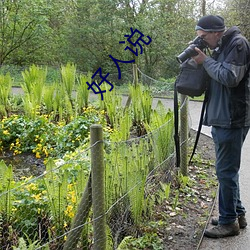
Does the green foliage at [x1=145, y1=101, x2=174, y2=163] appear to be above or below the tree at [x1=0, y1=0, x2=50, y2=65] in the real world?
below

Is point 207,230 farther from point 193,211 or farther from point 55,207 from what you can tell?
point 55,207

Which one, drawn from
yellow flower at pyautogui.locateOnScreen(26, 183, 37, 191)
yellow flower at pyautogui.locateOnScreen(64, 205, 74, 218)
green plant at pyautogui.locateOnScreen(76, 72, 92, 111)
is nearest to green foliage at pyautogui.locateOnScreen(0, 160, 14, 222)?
yellow flower at pyautogui.locateOnScreen(26, 183, 37, 191)

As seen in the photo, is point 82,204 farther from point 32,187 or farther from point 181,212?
point 181,212

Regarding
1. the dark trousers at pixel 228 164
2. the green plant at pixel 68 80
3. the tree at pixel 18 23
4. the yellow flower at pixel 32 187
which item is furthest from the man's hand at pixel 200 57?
the tree at pixel 18 23

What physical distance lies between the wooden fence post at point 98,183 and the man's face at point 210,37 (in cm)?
122

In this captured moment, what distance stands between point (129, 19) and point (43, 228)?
12.5 m

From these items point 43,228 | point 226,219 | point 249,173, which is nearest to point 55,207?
point 43,228

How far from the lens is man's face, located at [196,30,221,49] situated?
9.73ft

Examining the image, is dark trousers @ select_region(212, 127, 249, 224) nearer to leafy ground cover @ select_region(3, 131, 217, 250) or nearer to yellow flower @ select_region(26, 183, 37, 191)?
leafy ground cover @ select_region(3, 131, 217, 250)

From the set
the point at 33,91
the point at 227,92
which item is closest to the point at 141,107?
the point at 33,91

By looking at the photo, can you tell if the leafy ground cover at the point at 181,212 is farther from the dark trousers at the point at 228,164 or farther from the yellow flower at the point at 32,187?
the yellow flower at the point at 32,187

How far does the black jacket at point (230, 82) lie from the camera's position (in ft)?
9.12

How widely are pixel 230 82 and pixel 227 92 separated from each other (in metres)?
0.16

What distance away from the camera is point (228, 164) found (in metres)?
3.04
